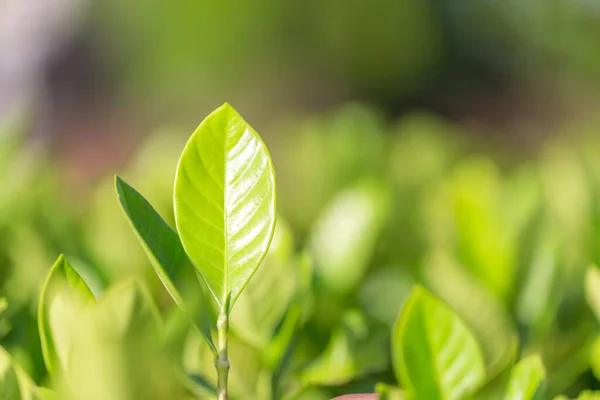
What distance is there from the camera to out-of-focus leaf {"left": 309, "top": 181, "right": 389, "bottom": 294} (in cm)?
107

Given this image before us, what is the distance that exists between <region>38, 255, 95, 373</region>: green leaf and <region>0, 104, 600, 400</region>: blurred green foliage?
0.10 feet

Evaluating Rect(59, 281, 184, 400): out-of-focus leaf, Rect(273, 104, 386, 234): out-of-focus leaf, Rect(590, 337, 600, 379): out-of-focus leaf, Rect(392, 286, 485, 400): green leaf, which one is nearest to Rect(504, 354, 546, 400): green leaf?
Rect(392, 286, 485, 400): green leaf

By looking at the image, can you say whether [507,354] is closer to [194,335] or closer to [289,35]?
[194,335]

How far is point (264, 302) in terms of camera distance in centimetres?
79

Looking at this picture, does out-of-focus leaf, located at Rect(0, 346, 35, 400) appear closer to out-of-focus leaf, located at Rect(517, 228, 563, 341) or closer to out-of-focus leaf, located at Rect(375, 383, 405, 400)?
out-of-focus leaf, located at Rect(375, 383, 405, 400)

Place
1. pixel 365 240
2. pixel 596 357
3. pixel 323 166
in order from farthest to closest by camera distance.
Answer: pixel 323 166 < pixel 365 240 < pixel 596 357

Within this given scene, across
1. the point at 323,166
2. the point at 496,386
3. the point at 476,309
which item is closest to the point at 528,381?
the point at 496,386

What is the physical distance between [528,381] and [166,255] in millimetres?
339

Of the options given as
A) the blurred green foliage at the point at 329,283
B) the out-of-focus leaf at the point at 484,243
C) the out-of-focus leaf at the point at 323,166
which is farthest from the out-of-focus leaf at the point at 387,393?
the out-of-focus leaf at the point at 323,166

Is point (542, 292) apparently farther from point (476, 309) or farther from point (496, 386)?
point (496, 386)

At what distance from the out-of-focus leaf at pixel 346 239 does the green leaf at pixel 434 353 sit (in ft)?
1.42

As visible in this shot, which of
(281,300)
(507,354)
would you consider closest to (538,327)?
(507,354)

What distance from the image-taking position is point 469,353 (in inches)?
24.8

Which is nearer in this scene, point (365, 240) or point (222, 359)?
point (222, 359)
